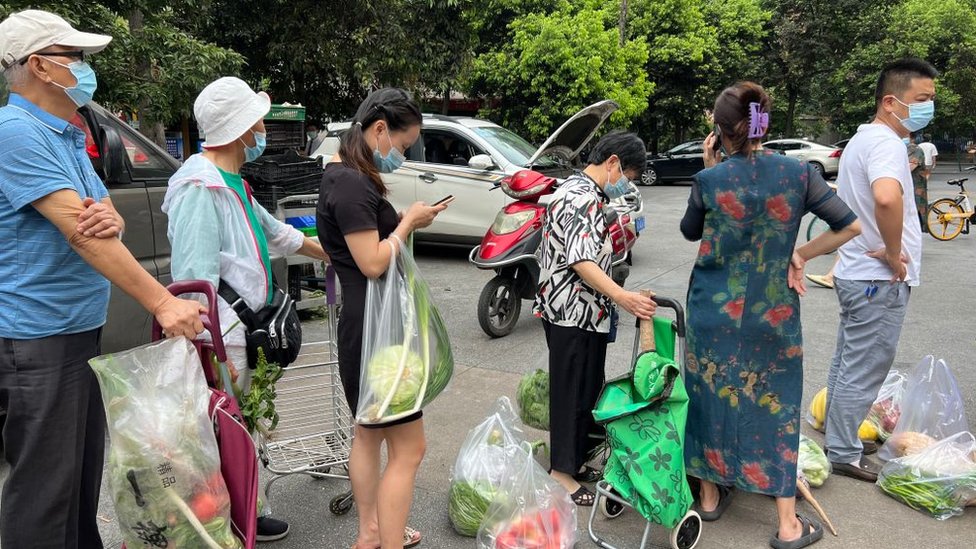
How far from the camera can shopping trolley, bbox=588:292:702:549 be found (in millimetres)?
2646

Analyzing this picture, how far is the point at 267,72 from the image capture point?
970 cm

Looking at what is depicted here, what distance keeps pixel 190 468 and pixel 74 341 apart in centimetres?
56

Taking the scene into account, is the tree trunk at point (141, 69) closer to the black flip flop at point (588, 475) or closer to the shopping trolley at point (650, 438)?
the black flip flop at point (588, 475)

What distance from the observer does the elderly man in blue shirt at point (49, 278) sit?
6.56 ft

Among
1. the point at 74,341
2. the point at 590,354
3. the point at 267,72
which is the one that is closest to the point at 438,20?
the point at 267,72

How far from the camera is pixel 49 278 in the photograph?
6.88 feet

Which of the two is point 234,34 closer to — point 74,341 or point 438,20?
point 438,20

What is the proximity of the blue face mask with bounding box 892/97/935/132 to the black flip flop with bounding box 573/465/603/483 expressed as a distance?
7.01 feet

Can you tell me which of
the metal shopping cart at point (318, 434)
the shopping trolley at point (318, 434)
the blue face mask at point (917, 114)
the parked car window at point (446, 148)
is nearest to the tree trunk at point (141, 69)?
the parked car window at point (446, 148)

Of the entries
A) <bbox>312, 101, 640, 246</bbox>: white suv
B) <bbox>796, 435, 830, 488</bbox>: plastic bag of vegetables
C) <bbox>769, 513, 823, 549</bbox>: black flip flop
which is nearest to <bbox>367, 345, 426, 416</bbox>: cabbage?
<bbox>769, 513, 823, 549</bbox>: black flip flop

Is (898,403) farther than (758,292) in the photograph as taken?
Yes

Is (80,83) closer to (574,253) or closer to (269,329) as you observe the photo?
(269,329)

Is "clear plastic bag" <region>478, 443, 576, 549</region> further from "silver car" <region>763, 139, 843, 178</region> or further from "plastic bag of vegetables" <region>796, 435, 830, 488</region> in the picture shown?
"silver car" <region>763, 139, 843, 178</region>

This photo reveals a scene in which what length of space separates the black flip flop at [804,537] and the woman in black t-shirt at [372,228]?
149 centimetres
